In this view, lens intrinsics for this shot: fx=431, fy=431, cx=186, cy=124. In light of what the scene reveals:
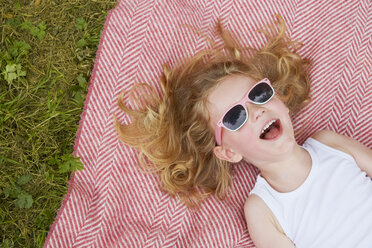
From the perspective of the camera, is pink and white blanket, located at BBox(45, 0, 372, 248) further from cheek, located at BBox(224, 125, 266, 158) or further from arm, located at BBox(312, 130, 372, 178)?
cheek, located at BBox(224, 125, 266, 158)

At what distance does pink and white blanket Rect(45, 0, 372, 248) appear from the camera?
2.79m

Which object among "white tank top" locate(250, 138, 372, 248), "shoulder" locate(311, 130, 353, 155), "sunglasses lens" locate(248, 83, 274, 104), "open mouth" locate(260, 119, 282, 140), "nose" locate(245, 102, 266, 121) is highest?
"sunglasses lens" locate(248, 83, 274, 104)

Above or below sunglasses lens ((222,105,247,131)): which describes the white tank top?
below

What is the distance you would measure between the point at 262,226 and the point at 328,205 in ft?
1.40

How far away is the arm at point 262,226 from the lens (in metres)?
2.58

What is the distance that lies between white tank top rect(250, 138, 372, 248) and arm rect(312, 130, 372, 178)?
5 centimetres

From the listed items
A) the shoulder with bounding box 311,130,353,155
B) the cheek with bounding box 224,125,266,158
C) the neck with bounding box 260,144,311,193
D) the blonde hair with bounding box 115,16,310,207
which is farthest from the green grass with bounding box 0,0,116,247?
the shoulder with bounding box 311,130,353,155

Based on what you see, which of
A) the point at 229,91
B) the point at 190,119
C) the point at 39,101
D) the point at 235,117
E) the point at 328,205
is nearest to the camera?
the point at 235,117

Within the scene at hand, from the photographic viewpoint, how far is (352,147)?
278 cm

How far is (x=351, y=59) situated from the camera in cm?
305

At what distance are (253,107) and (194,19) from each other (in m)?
0.97

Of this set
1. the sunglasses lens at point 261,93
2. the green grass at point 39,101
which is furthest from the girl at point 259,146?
the green grass at point 39,101

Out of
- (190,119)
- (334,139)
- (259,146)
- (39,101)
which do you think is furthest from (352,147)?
(39,101)

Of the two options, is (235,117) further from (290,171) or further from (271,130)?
(290,171)
